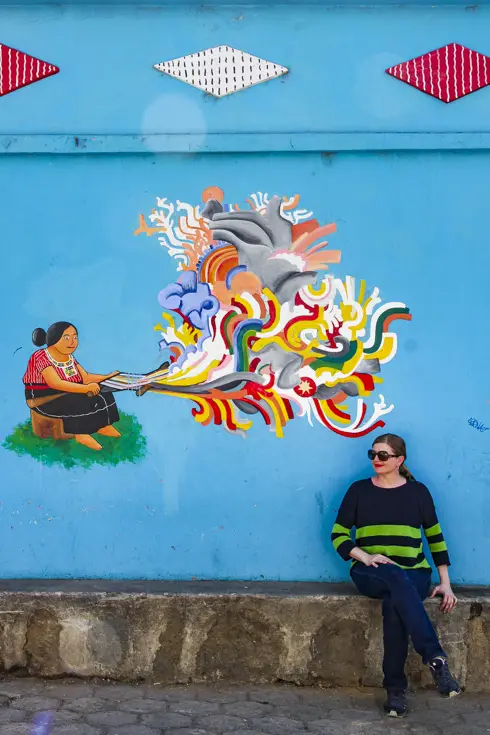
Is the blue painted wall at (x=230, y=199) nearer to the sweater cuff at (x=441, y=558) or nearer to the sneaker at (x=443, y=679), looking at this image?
the sweater cuff at (x=441, y=558)

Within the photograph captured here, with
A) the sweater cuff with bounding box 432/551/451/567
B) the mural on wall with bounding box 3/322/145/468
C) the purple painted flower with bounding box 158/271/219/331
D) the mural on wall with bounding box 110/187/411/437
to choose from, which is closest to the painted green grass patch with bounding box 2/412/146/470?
the mural on wall with bounding box 3/322/145/468

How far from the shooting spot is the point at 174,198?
4.71 metres

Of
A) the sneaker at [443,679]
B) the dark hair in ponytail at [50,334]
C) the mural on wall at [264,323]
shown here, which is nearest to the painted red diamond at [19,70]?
the mural on wall at [264,323]

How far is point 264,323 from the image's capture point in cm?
470

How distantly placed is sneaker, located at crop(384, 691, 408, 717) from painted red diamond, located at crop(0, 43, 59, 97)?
371cm

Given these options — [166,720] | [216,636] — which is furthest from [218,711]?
[216,636]

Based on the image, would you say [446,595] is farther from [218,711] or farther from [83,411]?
[83,411]

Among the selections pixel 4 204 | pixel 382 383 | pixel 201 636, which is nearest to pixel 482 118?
pixel 382 383

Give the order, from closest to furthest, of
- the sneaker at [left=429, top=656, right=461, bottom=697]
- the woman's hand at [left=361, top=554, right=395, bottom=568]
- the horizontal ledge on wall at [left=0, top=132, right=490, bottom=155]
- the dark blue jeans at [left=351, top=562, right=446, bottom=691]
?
the sneaker at [left=429, top=656, right=461, bottom=697]
the dark blue jeans at [left=351, top=562, right=446, bottom=691]
the woman's hand at [left=361, top=554, right=395, bottom=568]
the horizontal ledge on wall at [left=0, top=132, right=490, bottom=155]

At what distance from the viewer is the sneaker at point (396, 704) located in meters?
4.05

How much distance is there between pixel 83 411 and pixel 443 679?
2.30m

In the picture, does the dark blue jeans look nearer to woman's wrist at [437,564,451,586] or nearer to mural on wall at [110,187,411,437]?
woman's wrist at [437,564,451,586]

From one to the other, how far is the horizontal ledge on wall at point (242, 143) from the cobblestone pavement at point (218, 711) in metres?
2.84

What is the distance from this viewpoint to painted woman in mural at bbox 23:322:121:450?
4715 mm
